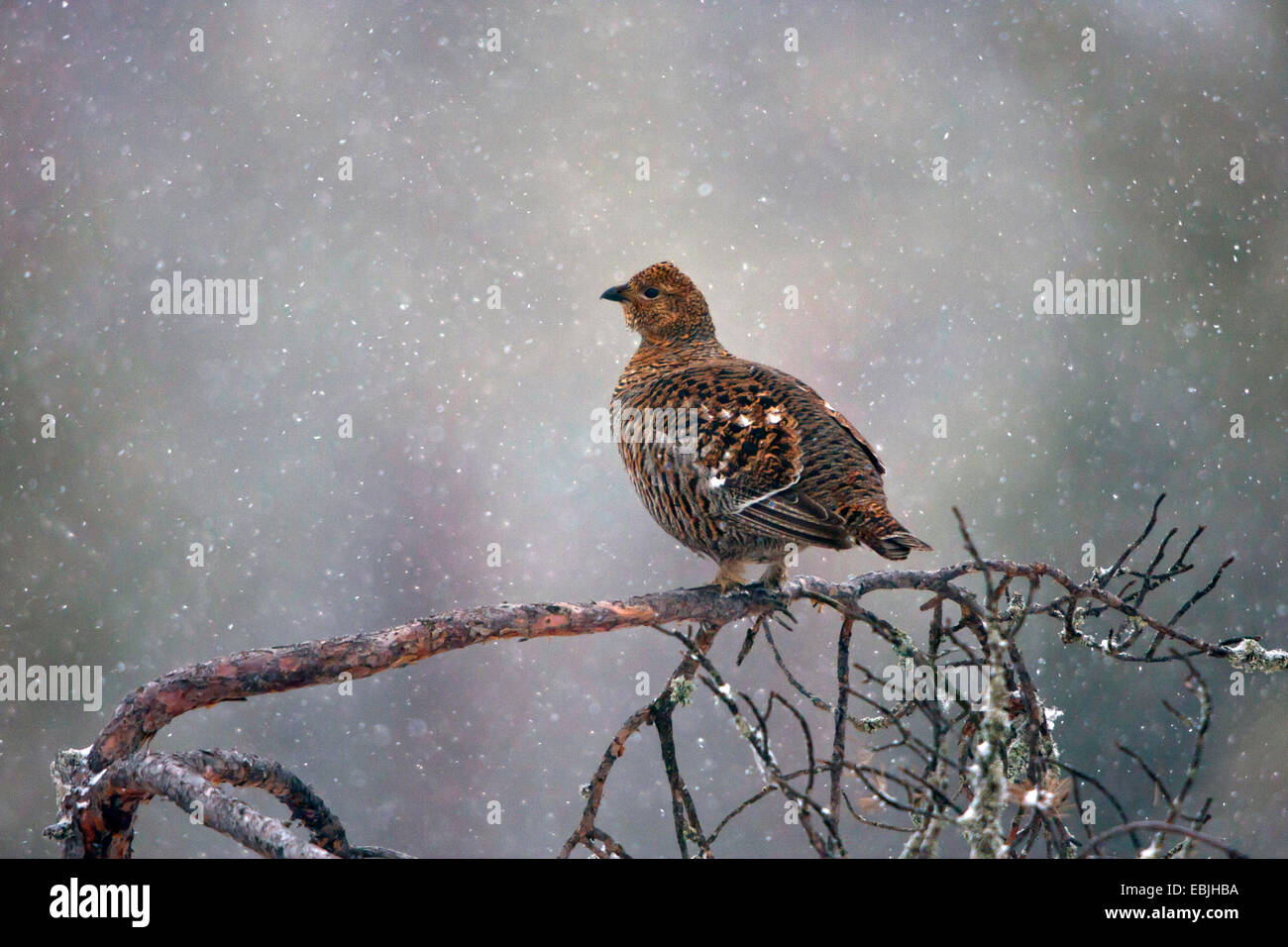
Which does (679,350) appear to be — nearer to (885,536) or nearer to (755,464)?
(755,464)

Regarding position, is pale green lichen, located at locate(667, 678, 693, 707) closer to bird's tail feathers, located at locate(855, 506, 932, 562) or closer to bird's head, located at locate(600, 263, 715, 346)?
bird's tail feathers, located at locate(855, 506, 932, 562)

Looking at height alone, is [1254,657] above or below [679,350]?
below

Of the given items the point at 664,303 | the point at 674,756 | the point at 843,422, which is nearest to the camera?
the point at 674,756

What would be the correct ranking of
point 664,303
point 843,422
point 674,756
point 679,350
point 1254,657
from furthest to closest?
1. point 664,303
2. point 679,350
3. point 843,422
4. point 1254,657
5. point 674,756

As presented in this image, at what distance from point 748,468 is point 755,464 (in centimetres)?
3

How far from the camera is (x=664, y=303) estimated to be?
4.50 meters

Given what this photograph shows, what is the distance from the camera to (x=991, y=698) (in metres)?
1.61

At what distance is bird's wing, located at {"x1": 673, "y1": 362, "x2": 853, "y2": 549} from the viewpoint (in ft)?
10.4

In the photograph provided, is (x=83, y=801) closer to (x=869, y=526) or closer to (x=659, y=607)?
(x=659, y=607)

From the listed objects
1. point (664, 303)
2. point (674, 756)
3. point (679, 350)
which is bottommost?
point (674, 756)

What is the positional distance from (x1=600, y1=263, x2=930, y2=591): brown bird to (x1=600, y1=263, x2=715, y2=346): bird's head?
0.52 metres

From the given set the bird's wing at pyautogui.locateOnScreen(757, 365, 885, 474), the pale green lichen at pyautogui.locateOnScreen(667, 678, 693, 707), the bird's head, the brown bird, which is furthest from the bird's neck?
the pale green lichen at pyautogui.locateOnScreen(667, 678, 693, 707)

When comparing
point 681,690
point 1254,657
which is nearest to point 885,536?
point 681,690
